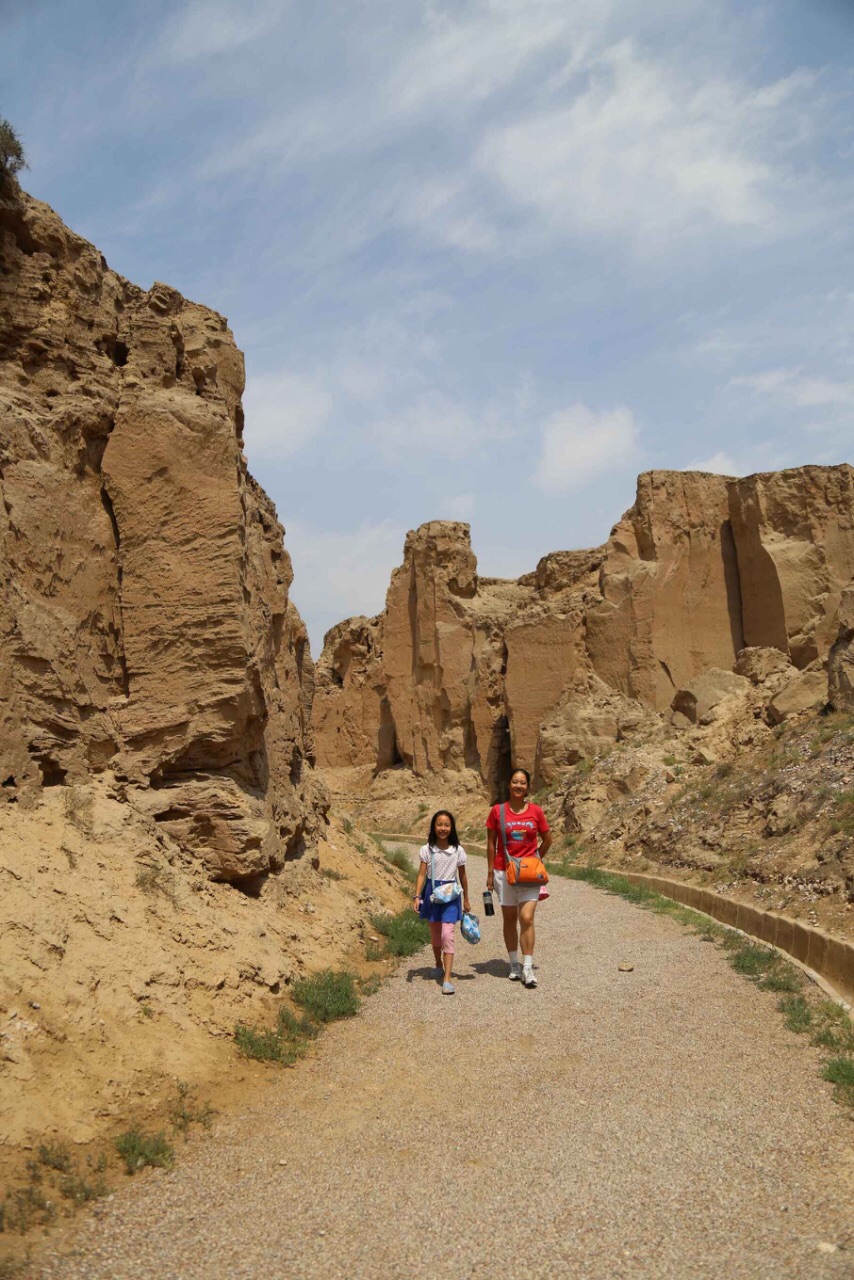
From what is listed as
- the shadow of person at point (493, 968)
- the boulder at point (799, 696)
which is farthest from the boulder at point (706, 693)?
the shadow of person at point (493, 968)

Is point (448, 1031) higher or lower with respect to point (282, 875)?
lower

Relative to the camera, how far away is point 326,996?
22.9ft

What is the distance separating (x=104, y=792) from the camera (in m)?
7.27

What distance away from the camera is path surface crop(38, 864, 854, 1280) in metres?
3.69

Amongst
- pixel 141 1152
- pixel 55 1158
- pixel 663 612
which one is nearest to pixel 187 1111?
pixel 141 1152

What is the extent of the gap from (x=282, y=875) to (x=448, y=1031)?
2756 millimetres

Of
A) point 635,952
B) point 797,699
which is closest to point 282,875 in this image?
point 635,952

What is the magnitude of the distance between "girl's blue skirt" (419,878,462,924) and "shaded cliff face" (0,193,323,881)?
1.45 meters

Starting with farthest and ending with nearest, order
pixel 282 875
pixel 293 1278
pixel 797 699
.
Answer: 1. pixel 797 699
2. pixel 282 875
3. pixel 293 1278

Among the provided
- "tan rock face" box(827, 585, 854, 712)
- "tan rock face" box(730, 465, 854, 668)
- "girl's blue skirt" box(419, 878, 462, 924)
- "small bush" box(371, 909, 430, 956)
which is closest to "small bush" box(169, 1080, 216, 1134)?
"girl's blue skirt" box(419, 878, 462, 924)

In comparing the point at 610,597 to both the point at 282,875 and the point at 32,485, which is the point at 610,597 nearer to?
the point at 282,875

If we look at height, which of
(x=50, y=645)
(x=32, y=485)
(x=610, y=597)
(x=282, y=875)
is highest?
(x=610, y=597)

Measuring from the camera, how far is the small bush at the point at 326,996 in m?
6.82

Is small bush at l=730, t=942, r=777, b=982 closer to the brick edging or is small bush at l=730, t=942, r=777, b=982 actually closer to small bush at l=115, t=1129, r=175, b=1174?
the brick edging
